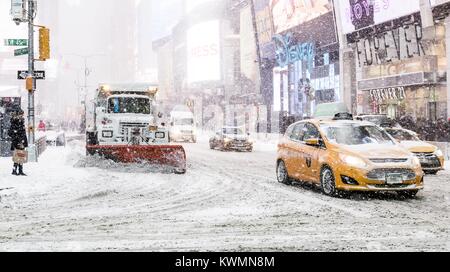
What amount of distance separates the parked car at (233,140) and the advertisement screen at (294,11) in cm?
2028

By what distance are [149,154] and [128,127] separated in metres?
2.89

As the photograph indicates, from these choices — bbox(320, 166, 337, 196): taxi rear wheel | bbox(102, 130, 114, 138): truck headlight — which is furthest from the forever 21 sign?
bbox(320, 166, 337, 196): taxi rear wheel

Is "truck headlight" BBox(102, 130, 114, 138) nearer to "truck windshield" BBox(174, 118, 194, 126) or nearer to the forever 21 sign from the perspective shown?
"truck windshield" BBox(174, 118, 194, 126)

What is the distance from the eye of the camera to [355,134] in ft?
43.8

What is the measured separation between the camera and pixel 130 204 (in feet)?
37.2

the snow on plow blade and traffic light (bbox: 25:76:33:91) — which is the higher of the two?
traffic light (bbox: 25:76:33:91)

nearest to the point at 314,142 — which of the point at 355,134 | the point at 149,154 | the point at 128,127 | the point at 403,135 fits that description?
the point at 355,134

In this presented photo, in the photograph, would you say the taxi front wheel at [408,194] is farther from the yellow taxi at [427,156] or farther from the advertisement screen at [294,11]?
the advertisement screen at [294,11]

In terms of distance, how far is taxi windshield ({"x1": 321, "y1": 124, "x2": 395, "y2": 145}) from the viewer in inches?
511

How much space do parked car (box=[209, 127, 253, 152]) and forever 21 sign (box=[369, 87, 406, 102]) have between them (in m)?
15.2
